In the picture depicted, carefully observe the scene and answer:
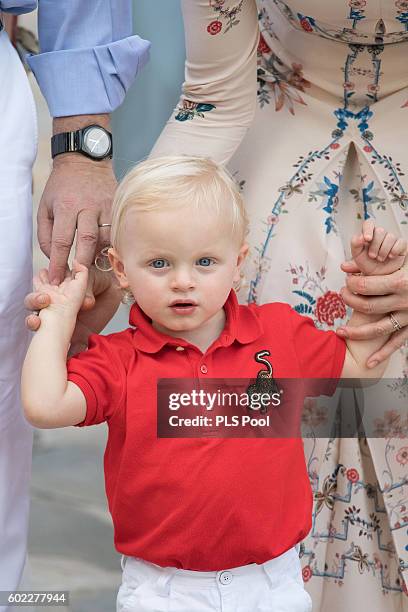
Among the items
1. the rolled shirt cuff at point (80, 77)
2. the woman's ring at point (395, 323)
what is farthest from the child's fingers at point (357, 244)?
the rolled shirt cuff at point (80, 77)

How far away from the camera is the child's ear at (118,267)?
1.45 m

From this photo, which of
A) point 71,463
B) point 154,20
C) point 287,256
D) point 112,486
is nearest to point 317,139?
point 287,256

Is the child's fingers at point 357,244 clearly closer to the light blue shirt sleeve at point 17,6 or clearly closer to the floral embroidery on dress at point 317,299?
the floral embroidery on dress at point 317,299

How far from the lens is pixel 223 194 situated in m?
1.43

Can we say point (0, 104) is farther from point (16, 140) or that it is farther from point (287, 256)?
point (287, 256)

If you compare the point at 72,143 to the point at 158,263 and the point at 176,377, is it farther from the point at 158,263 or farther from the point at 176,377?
the point at 176,377

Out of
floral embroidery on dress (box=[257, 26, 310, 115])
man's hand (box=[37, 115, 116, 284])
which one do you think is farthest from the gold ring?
floral embroidery on dress (box=[257, 26, 310, 115])

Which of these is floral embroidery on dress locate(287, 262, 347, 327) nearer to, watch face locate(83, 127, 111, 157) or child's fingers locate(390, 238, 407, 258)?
child's fingers locate(390, 238, 407, 258)

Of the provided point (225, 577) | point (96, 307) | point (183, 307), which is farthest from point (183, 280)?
point (225, 577)

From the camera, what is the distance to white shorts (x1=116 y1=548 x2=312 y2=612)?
141cm

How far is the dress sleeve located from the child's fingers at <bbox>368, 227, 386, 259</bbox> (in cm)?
36

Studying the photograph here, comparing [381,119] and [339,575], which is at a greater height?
[381,119]

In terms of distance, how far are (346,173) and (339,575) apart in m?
0.66

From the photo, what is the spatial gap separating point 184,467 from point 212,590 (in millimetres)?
170
